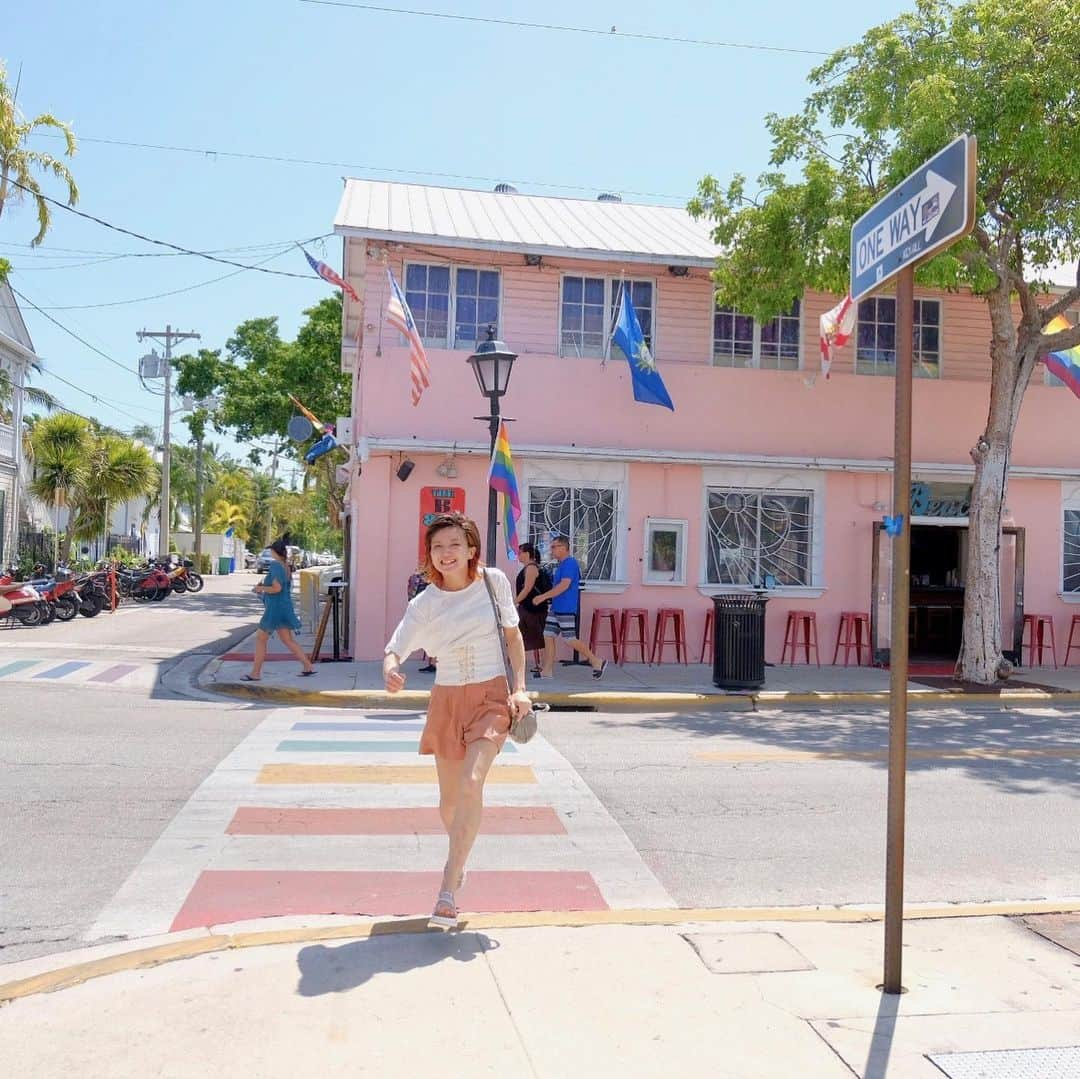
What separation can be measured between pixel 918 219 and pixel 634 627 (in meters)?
12.3

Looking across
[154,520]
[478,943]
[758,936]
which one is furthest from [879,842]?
[154,520]

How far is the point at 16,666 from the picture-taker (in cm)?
1451

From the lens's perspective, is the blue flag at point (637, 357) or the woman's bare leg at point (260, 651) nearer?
the woman's bare leg at point (260, 651)

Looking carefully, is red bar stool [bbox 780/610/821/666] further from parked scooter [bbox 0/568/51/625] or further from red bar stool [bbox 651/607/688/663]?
parked scooter [bbox 0/568/51/625]

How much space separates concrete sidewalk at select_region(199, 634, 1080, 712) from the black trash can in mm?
193

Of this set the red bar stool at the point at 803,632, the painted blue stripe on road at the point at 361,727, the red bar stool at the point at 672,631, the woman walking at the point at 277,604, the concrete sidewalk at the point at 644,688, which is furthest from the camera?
the red bar stool at the point at 803,632

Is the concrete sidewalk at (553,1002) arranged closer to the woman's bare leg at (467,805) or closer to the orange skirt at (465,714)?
the woman's bare leg at (467,805)

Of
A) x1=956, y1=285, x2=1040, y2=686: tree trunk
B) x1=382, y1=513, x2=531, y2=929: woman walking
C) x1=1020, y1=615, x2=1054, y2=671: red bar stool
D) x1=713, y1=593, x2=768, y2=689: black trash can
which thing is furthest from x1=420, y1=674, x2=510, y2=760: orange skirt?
x1=1020, y1=615, x2=1054, y2=671: red bar stool

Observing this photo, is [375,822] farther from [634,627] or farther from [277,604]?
[634,627]

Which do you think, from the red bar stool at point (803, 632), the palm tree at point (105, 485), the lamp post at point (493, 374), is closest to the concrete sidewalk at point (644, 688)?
the red bar stool at point (803, 632)

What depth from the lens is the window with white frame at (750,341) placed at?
16.7m

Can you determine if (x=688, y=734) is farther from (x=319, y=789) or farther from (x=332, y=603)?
(x=332, y=603)

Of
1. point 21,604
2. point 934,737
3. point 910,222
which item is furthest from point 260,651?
point 21,604

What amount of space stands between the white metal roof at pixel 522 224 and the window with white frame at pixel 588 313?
574mm
